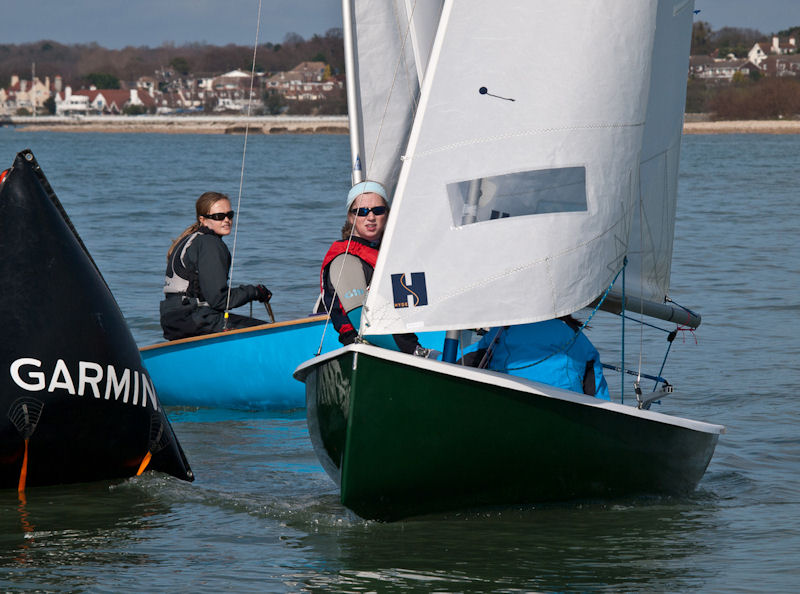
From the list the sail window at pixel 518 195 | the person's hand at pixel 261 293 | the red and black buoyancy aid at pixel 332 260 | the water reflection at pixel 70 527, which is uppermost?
the sail window at pixel 518 195

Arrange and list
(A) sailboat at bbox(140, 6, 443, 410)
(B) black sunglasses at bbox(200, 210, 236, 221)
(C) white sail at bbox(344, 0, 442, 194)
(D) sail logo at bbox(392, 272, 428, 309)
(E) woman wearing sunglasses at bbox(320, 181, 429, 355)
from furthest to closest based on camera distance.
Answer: (C) white sail at bbox(344, 0, 442, 194) → (A) sailboat at bbox(140, 6, 443, 410) → (B) black sunglasses at bbox(200, 210, 236, 221) → (E) woman wearing sunglasses at bbox(320, 181, 429, 355) → (D) sail logo at bbox(392, 272, 428, 309)

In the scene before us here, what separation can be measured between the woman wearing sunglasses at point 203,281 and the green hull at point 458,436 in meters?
2.28

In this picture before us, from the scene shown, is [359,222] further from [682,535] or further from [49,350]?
[682,535]

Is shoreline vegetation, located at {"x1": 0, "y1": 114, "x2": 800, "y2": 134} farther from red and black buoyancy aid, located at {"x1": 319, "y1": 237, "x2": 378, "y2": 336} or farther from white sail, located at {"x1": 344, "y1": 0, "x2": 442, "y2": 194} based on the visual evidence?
red and black buoyancy aid, located at {"x1": 319, "y1": 237, "x2": 378, "y2": 336}

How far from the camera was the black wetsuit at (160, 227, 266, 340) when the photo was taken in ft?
23.7

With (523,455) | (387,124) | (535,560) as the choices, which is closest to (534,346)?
(523,455)

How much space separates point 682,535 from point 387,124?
397cm

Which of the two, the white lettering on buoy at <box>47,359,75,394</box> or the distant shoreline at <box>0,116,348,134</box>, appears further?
the distant shoreline at <box>0,116,348,134</box>

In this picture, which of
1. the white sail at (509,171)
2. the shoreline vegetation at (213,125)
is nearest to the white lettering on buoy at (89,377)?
the white sail at (509,171)

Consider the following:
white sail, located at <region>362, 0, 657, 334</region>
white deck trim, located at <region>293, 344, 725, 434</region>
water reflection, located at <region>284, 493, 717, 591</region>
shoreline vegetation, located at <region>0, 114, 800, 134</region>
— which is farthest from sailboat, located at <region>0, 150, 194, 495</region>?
shoreline vegetation, located at <region>0, 114, 800, 134</region>

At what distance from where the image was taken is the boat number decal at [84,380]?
5.31 m

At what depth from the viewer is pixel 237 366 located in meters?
7.68

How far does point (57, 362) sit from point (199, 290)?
7.24 ft

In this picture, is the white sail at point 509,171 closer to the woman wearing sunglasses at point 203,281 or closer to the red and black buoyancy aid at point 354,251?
the red and black buoyancy aid at point 354,251
